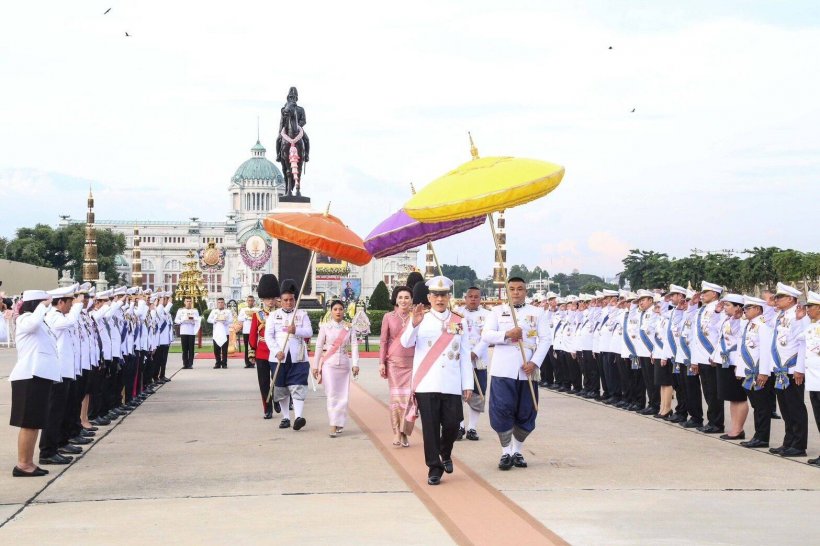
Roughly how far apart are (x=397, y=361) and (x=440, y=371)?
2.54m

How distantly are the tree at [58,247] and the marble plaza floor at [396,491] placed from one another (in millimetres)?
92926

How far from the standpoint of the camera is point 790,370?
38.5 feet

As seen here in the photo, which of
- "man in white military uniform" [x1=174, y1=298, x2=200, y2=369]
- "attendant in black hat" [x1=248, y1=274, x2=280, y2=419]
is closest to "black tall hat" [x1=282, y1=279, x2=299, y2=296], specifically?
"attendant in black hat" [x1=248, y1=274, x2=280, y2=419]

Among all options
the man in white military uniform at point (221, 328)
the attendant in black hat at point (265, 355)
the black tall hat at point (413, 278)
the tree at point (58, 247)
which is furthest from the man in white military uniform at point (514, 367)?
the tree at point (58, 247)

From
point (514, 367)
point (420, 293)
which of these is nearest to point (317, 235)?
point (420, 293)

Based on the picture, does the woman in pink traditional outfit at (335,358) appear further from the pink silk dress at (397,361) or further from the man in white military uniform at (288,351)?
the pink silk dress at (397,361)

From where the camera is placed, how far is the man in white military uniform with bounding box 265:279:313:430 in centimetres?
1464

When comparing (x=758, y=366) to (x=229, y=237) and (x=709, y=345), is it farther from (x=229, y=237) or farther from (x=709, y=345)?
(x=229, y=237)

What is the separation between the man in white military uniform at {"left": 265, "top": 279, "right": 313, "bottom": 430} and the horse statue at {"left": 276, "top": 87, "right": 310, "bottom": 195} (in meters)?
20.8

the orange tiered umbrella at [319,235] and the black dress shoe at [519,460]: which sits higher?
the orange tiered umbrella at [319,235]

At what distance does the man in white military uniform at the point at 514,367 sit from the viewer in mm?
10672

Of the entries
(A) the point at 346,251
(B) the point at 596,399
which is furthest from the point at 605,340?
(A) the point at 346,251

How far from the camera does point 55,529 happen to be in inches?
311

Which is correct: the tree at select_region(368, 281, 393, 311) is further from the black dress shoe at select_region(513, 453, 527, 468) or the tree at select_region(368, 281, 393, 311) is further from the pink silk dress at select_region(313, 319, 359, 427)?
the black dress shoe at select_region(513, 453, 527, 468)
